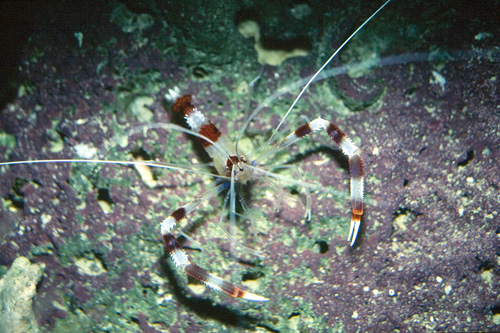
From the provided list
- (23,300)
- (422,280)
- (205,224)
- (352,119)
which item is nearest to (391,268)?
(422,280)

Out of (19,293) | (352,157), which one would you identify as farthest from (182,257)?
(19,293)

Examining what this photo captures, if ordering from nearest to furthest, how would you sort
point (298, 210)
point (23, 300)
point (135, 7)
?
point (135, 7) → point (298, 210) → point (23, 300)

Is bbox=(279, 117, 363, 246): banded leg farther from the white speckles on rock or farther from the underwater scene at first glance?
the white speckles on rock

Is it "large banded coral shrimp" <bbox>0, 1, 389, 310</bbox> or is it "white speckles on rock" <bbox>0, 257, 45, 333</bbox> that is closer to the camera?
"large banded coral shrimp" <bbox>0, 1, 389, 310</bbox>

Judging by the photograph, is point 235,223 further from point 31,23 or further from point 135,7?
point 31,23

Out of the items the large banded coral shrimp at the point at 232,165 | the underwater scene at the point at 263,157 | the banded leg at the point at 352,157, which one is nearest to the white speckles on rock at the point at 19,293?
the underwater scene at the point at 263,157

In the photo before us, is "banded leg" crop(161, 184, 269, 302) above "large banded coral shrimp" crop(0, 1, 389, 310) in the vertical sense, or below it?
below

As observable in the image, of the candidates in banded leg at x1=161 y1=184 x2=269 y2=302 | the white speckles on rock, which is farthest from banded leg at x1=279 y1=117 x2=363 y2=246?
the white speckles on rock

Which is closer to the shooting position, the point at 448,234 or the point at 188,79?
the point at 188,79

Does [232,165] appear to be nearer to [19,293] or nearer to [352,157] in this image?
[352,157]
